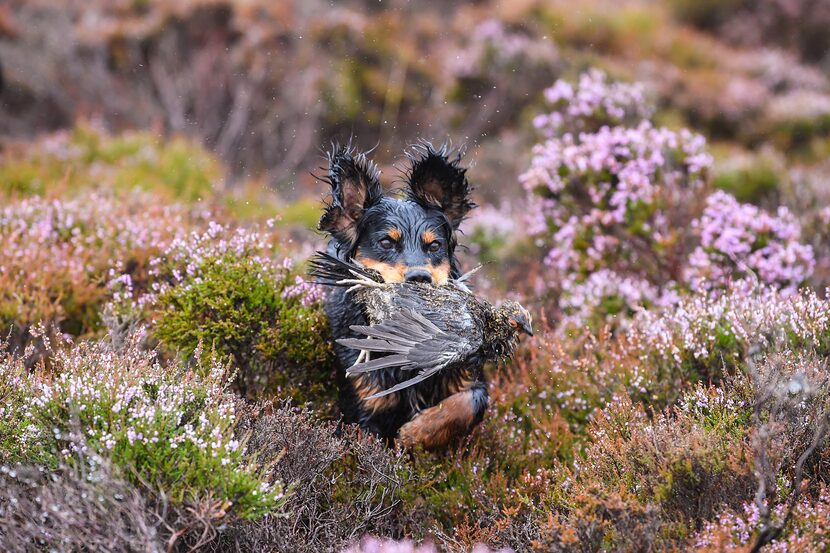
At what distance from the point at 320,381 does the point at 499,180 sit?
759 cm

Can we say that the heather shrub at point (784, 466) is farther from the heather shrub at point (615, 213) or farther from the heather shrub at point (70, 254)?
the heather shrub at point (70, 254)

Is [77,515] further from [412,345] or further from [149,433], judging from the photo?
[412,345]

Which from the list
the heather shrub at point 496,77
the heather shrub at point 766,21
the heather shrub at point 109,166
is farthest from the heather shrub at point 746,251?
the heather shrub at point 766,21

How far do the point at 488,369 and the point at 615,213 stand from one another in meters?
2.06

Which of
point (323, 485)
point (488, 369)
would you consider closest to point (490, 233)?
point (488, 369)

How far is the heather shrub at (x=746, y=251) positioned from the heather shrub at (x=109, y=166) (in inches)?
191

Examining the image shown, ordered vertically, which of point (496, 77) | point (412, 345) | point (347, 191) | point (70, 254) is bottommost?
point (412, 345)

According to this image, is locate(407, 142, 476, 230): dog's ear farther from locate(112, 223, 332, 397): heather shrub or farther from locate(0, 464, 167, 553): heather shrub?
locate(0, 464, 167, 553): heather shrub

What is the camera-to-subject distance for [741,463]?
12.4ft

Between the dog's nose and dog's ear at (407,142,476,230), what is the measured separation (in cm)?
65

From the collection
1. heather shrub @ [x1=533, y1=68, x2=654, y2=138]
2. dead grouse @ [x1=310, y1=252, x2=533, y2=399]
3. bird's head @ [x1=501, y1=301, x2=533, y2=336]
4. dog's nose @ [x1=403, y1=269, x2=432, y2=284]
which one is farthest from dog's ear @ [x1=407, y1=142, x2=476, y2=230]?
heather shrub @ [x1=533, y1=68, x2=654, y2=138]

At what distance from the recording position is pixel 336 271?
4.60m

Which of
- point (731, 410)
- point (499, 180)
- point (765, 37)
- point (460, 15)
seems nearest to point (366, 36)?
point (460, 15)

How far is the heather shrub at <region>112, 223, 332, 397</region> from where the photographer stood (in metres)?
5.04
